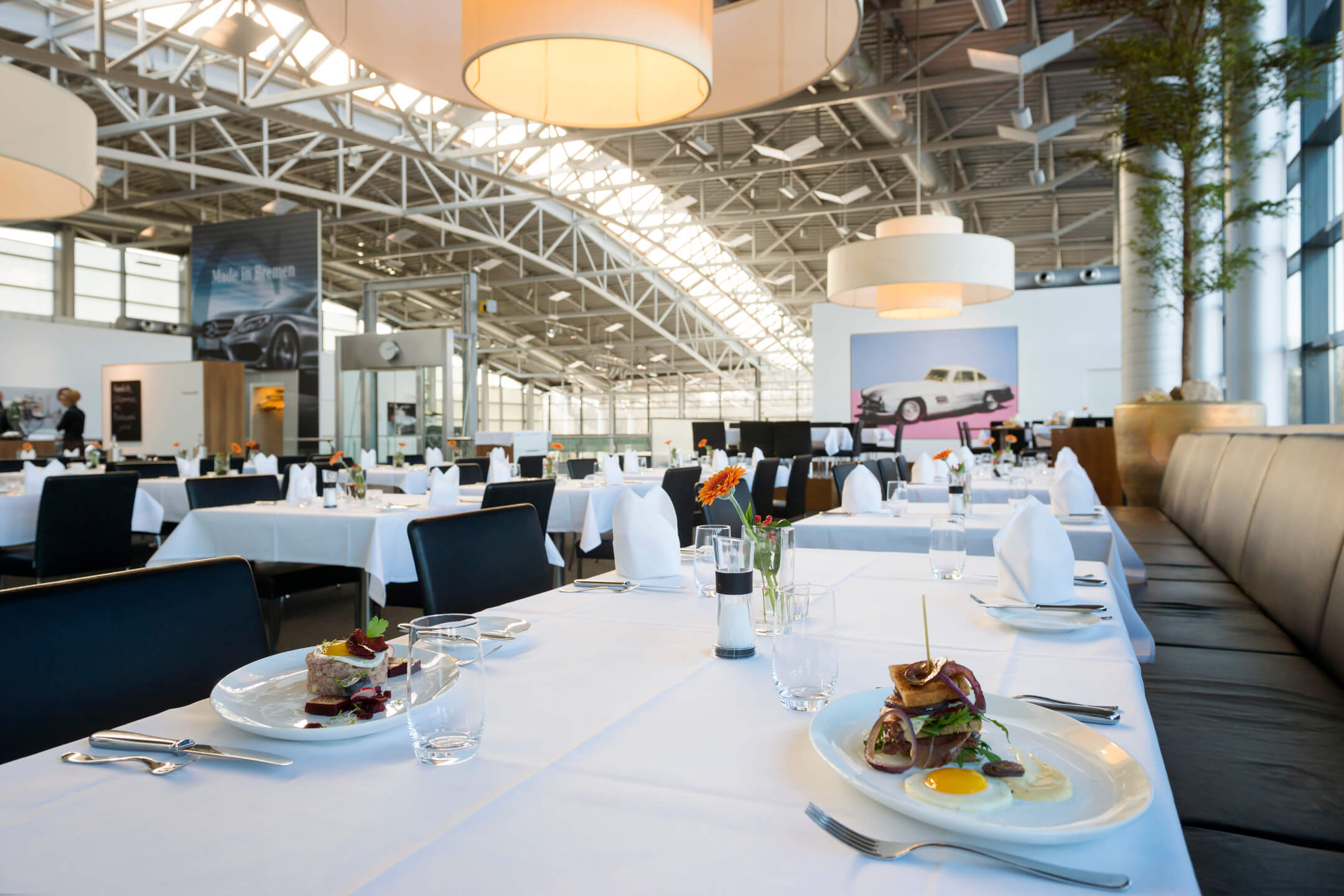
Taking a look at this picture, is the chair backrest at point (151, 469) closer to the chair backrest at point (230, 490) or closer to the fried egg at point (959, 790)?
the chair backrest at point (230, 490)

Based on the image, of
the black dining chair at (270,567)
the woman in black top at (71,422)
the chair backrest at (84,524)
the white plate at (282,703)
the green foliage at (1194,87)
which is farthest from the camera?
the woman in black top at (71,422)

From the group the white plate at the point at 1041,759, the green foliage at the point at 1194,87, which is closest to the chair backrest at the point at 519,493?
the white plate at the point at 1041,759

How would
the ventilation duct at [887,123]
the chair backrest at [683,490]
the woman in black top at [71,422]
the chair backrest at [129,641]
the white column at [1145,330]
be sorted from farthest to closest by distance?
the white column at [1145,330], the woman in black top at [71,422], the ventilation duct at [887,123], the chair backrest at [683,490], the chair backrest at [129,641]

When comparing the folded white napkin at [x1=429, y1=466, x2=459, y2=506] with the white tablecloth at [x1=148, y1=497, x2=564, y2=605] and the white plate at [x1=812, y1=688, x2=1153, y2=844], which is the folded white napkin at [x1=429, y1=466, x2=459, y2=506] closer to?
the white tablecloth at [x1=148, y1=497, x2=564, y2=605]

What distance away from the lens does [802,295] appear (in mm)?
21828

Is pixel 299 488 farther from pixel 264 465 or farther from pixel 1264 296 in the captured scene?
pixel 1264 296

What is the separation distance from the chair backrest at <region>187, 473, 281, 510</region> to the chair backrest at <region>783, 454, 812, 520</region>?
127 inches

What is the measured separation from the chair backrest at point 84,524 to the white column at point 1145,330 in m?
9.14

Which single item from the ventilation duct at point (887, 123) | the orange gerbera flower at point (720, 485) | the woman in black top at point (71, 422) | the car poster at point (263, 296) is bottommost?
the orange gerbera flower at point (720, 485)

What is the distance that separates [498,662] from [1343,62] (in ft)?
27.6

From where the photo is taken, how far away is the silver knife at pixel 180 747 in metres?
0.80

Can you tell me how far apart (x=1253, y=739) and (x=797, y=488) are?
170 inches

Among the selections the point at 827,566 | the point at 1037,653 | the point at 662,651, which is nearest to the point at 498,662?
the point at 662,651

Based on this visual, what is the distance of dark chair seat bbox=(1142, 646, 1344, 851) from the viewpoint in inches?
44.2
